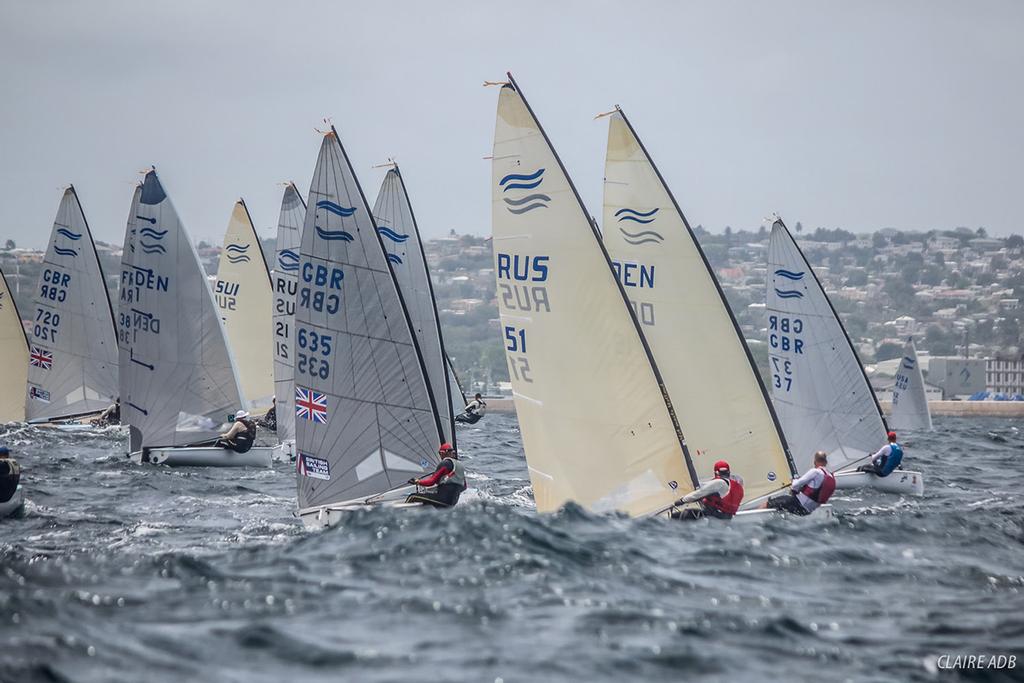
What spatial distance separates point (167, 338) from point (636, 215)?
1093 cm

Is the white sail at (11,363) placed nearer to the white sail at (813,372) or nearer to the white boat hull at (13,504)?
the white boat hull at (13,504)

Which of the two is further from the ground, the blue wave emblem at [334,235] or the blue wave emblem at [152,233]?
the blue wave emblem at [152,233]

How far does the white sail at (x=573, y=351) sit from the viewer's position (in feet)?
50.7

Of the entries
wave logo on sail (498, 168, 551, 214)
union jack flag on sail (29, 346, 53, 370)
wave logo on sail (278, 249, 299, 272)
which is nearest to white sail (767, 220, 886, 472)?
wave logo on sail (498, 168, 551, 214)

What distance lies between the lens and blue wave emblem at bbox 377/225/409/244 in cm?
2703

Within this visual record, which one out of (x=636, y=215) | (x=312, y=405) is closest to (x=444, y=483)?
(x=312, y=405)

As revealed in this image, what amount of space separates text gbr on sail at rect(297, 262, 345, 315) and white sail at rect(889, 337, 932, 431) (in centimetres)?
3251

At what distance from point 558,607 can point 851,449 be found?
15050mm

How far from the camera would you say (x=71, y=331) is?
3428cm

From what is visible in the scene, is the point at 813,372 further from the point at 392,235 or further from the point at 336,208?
the point at 336,208

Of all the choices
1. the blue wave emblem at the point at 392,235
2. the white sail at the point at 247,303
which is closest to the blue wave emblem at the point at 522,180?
the blue wave emblem at the point at 392,235

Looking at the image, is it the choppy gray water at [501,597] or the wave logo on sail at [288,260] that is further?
the wave logo on sail at [288,260]

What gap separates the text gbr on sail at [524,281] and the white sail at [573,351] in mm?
14

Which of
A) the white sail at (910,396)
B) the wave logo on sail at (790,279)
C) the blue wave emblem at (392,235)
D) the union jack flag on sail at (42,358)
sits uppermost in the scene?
the blue wave emblem at (392,235)
